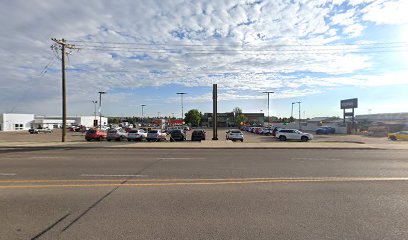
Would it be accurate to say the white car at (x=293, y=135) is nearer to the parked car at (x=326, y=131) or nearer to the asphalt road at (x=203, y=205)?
the asphalt road at (x=203, y=205)

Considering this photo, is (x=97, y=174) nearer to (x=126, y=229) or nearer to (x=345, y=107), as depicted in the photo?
(x=126, y=229)

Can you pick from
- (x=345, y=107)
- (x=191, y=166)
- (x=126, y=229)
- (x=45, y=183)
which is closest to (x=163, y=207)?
(x=126, y=229)

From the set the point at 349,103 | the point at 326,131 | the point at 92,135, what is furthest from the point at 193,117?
the point at 92,135

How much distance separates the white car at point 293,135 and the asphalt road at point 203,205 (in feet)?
82.1

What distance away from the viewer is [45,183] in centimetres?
855

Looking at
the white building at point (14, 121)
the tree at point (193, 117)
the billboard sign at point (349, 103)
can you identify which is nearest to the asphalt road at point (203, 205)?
the billboard sign at point (349, 103)

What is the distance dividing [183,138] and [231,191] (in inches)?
1054

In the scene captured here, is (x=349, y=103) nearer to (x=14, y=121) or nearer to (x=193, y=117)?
(x=193, y=117)

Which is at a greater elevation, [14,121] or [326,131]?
[14,121]

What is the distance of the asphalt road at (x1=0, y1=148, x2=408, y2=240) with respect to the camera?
4.82 metres

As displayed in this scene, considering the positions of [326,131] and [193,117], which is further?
[193,117]

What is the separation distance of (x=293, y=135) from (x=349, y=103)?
4325 cm

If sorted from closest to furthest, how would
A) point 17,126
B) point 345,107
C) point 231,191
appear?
1. point 231,191
2. point 345,107
3. point 17,126

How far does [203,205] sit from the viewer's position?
247 inches
